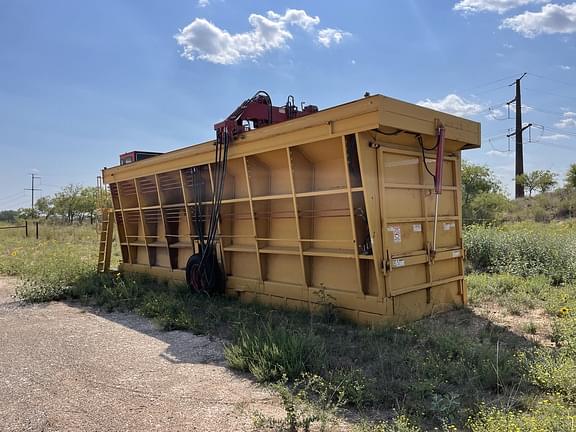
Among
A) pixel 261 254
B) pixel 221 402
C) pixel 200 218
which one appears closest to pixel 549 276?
pixel 261 254

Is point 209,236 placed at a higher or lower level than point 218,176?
lower

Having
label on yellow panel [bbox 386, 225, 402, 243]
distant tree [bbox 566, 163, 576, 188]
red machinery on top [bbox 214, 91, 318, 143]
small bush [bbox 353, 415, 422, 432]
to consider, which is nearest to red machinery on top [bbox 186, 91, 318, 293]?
red machinery on top [bbox 214, 91, 318, 143]

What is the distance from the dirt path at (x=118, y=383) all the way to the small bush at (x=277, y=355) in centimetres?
16

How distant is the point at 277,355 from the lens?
14.0ft

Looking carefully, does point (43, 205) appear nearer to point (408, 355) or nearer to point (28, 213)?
point (28, 213)

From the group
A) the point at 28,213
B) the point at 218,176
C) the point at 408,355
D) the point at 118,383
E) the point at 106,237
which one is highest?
the point at 28,213

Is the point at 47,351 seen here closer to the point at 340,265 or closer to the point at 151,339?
the point at 151,339

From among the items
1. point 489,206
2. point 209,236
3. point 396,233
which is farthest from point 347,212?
point 489,206

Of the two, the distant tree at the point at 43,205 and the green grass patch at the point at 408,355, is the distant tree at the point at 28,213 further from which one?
the green grass patch at the point at 408,355

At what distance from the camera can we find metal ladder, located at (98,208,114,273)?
35.9 ft

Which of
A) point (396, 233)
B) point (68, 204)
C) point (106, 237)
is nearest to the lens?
point (396, 233)

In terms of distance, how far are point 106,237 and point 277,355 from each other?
8.07 m

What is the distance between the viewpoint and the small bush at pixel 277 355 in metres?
4.12

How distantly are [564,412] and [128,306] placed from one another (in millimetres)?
6647
